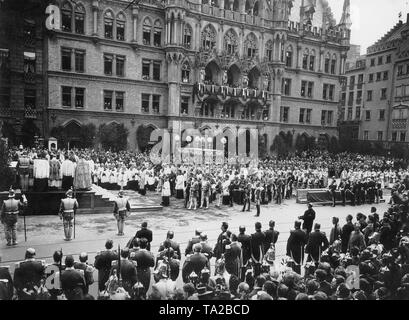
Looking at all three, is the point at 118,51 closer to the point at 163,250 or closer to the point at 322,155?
the point at 322,155

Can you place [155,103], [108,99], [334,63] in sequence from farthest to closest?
[334,63] → [155,103] → [108,99]

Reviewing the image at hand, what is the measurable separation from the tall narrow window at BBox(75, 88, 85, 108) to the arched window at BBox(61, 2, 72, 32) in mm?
6286

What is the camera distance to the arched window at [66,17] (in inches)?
1476

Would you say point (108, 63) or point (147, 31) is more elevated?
point (147, 31)

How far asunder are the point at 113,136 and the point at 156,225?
78.3 feet

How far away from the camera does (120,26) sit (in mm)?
40875

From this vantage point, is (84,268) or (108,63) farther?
(108,63)

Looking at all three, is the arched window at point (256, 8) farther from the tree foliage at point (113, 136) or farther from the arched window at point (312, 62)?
the tree foliage at point (113, 136)

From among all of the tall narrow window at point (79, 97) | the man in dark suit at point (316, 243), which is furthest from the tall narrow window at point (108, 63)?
the man in dark suit at point (316, 243)

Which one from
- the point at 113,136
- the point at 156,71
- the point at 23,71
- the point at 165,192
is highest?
the point at 156,71

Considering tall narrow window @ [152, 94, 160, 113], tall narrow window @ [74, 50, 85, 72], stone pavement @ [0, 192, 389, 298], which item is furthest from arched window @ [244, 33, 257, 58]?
stone pavement @ [0, 192, 389, 298]

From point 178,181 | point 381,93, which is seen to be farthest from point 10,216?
point 381,93

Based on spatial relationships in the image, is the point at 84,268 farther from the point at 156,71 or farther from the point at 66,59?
the point at 156,71
